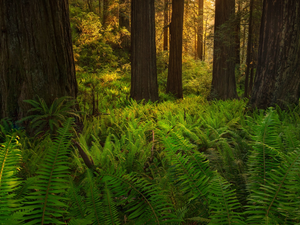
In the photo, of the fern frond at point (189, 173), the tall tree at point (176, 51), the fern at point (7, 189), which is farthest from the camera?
the tall tree at point (176, 51)

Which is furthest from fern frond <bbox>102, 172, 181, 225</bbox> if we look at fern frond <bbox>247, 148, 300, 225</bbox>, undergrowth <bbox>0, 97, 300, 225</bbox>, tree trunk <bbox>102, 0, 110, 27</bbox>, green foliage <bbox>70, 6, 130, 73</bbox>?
tree trunk <bbox>102, 0, 110, 27</bbox>

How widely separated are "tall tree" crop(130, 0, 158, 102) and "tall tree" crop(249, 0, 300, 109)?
3.71 meters

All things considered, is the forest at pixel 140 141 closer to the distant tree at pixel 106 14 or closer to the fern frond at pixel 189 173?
the fern frond at pixel 189 173

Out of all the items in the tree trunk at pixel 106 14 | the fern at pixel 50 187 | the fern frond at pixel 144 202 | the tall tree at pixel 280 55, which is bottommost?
the fern frond at pixel 144 202

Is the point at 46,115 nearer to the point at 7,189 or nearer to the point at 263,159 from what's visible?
the point at 7,189

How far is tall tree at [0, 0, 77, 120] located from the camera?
130 inches

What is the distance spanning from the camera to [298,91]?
166 inches

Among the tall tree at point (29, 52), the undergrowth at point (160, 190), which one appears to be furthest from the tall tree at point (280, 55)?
the tall tree at point (29, 52)

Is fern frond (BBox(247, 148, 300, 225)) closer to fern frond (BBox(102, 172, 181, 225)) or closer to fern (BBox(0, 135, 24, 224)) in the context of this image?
fern frond (BBox(102, 172, 181, 225))

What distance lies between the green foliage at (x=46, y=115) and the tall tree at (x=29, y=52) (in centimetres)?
18

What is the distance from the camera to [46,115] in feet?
10.5

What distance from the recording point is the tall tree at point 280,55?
4.03 m

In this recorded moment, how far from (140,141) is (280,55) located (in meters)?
3.28

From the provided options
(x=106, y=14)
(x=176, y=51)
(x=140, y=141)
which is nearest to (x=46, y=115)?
(x=140, y=141)
